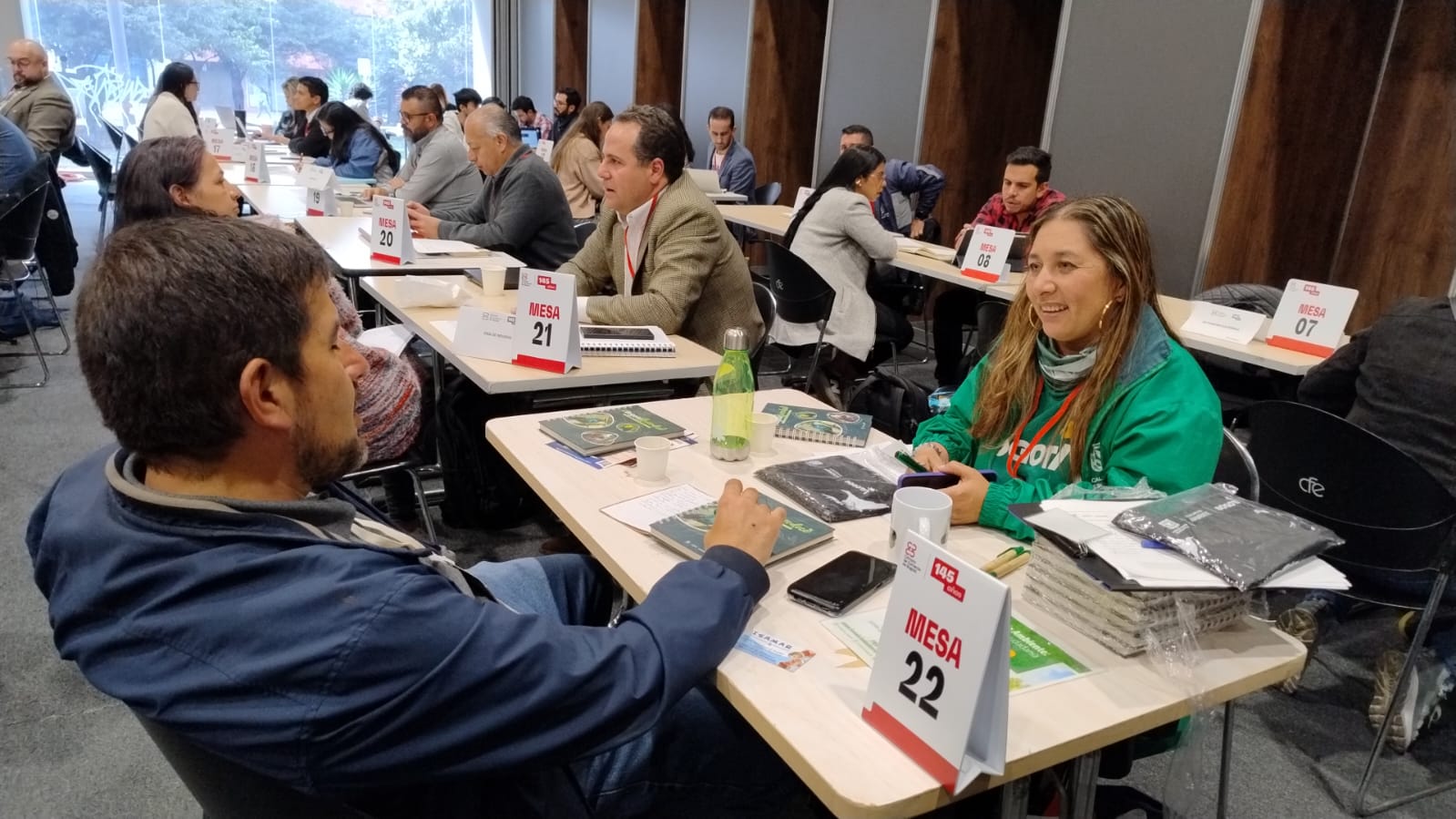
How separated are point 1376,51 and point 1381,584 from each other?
3404mm

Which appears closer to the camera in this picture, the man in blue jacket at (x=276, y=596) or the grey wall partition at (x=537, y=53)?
the man in blue jacket at (x=276, y=596)

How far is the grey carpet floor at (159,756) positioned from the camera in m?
1.86

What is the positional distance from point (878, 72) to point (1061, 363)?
5225 mm

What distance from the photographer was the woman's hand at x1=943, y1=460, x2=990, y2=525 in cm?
150

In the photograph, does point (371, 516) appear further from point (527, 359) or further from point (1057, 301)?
point (1057, 301)

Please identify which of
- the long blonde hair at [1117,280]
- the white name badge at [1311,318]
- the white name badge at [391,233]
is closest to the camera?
the long blonde hair at [1117,280]

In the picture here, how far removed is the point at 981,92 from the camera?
19.8 ft

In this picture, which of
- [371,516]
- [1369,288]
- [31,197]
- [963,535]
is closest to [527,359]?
[371,516]

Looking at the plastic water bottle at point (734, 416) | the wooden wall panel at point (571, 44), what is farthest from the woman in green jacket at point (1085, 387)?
the wooden wall panel at point (571, 44)

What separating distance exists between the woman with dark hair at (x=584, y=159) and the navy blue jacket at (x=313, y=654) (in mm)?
4577

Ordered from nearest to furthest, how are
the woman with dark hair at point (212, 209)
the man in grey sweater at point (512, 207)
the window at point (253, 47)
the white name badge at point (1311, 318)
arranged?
the woman with dark hair at point (212, 209)
the white name badge at point (1311, 318)
the man in grey sweater at point (512, 207)
the window at point (253, 47)

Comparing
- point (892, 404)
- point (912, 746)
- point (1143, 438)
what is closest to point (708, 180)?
point (892, 404)

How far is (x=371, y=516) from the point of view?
4.17 ft

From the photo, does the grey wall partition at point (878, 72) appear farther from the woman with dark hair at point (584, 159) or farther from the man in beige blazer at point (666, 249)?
the man in beige blazer at point (666, 249)
